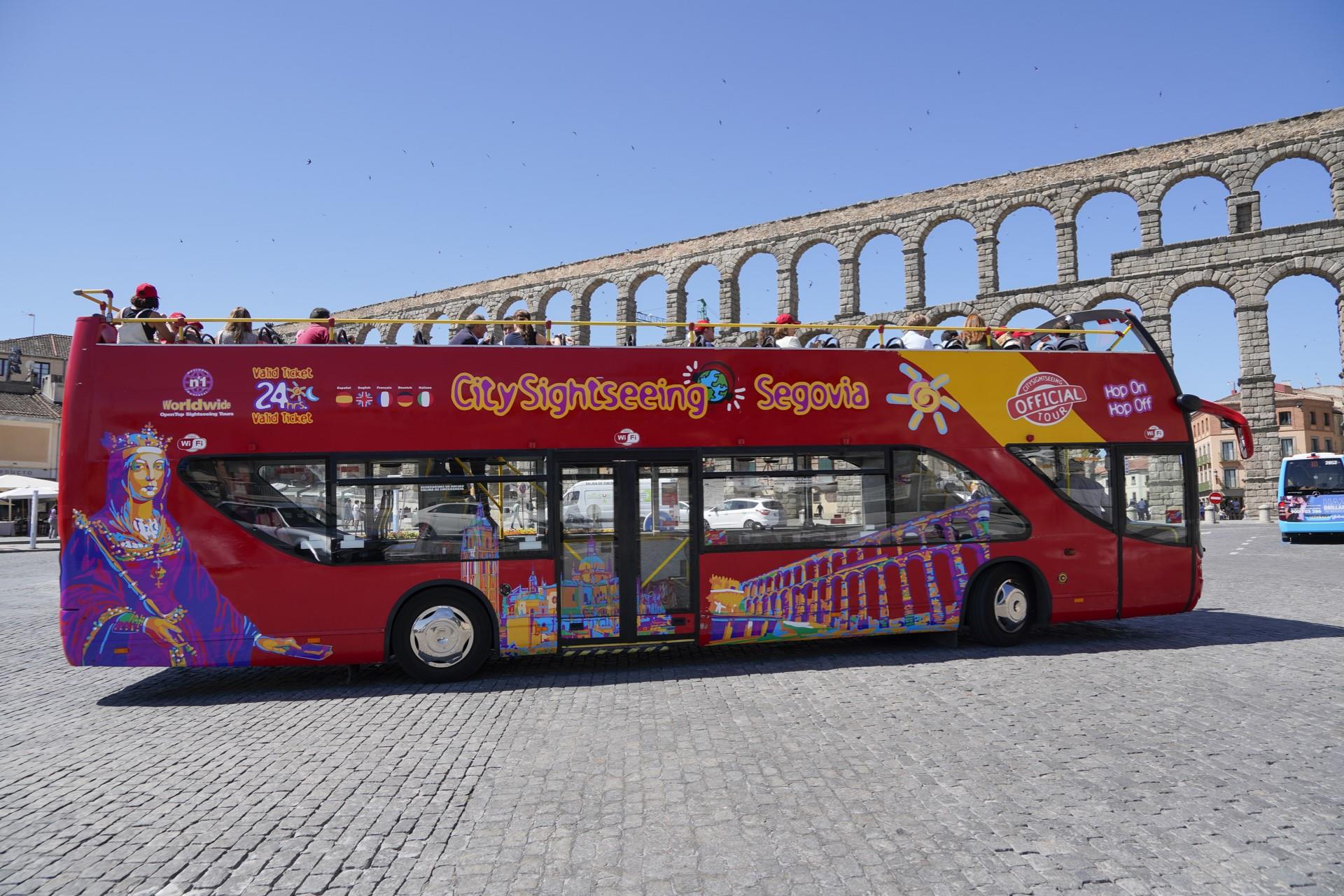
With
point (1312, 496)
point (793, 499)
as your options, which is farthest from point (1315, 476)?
point (793, 499)

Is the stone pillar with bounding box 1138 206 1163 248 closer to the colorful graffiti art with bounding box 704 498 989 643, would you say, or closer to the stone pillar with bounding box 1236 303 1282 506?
the stone pillar with bounding box 1236 303 1282 506

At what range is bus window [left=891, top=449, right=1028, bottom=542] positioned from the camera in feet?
25.5

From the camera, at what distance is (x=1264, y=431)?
33.3 m

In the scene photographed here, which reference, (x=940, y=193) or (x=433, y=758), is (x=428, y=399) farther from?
(x=940, y=193)

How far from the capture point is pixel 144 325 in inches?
272

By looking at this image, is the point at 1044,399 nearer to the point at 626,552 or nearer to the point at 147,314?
the point at 626,552

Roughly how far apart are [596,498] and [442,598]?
4.99 ft

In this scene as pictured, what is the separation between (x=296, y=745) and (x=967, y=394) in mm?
6260

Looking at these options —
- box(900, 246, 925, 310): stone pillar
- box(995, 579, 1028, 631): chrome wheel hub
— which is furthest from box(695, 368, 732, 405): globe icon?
box(900, 246, 925, 310): stone pillar

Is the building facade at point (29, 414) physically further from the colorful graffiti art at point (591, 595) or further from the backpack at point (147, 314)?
the colorful graffiti art at point (591, 595)

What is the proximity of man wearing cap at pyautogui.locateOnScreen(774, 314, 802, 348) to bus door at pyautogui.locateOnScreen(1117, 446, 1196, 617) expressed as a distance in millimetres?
3394

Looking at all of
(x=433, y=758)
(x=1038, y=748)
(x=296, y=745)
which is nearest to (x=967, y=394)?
(x=1038, y=748)

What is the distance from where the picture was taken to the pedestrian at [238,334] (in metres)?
7.11

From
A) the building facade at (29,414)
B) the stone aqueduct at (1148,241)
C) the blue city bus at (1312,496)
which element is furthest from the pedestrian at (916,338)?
the building facade at (29,414)
